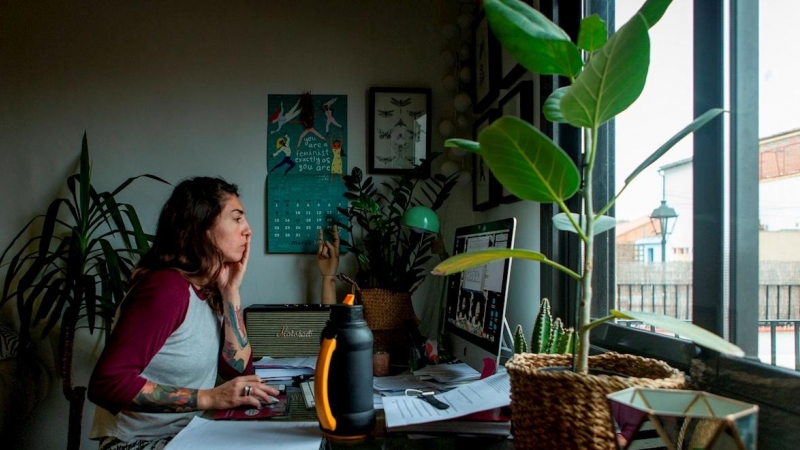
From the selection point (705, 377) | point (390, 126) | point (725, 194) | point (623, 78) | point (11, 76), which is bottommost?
point (705, 377)

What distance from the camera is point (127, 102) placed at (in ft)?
8.93

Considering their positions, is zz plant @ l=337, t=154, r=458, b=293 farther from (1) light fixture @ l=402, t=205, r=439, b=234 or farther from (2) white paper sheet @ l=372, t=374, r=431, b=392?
(2) white paper sheet @ l=372, t=374, r=431, b=392

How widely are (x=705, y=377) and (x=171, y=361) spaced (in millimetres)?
1320

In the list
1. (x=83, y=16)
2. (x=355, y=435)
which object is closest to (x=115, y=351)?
(x=355, y=435)

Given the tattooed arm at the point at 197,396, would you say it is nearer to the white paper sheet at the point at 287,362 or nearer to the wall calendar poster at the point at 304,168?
the white paper sheet at the point at 287,362

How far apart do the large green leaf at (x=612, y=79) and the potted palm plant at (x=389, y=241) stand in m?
1.43

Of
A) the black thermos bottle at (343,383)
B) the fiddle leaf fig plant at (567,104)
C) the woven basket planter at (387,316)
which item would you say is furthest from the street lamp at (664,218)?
the woven basket planter at (387,316)

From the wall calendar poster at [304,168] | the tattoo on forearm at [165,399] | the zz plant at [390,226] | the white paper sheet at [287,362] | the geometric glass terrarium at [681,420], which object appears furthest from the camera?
the wall calendar poster at [304,168]

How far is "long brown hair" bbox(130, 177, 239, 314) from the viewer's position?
1635 millimetres

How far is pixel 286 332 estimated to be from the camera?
2.24 meters

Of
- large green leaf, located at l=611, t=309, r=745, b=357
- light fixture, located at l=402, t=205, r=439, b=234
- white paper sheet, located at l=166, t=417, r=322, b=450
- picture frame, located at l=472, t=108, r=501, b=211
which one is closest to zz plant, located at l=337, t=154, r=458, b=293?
picture frame, located at l=472, t=108, r=501, b=211

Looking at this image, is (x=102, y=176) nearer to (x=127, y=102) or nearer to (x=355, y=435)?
(x=127, y=102)

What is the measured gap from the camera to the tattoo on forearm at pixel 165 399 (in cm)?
142

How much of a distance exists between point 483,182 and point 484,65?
490 mm
